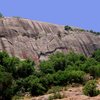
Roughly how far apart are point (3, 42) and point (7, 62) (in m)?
11.6

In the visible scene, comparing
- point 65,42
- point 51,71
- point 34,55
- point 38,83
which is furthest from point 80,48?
point 38,83

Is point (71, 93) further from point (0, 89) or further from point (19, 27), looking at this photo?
point (19, 27)

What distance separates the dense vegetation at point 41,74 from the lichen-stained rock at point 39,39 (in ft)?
17.9

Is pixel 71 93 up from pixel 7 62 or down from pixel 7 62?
down

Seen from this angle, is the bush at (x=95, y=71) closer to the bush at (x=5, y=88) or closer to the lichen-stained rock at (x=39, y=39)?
the bush at (x=5, y=88)

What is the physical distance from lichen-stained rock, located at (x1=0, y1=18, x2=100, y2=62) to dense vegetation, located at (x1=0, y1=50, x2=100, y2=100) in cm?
546

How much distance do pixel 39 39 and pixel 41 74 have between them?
1604 cm

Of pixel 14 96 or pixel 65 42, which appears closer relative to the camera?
pixel 14 96

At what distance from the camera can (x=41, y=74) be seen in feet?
143

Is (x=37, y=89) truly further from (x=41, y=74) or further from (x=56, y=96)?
(x=41, y=74)

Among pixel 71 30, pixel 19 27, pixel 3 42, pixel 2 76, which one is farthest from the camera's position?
pixel 71 30

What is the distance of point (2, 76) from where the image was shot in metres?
36.0

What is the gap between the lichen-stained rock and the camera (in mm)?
56125

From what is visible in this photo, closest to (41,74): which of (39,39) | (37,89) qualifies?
(37,89)
